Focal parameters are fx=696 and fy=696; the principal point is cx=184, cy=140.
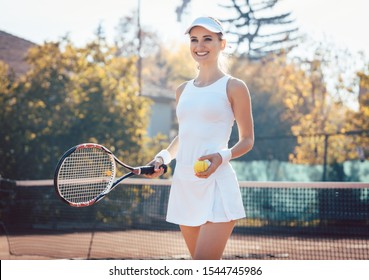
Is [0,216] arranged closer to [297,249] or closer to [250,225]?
[250,225]

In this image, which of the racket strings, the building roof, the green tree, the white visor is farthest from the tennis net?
the white visor

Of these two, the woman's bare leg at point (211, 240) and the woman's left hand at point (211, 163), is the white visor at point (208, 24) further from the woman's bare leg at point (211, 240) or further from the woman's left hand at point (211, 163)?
the woman's bare leg at point (211, 240)

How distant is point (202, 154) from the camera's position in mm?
2885

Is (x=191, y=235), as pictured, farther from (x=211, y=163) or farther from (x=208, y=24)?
(x=208, y=24)

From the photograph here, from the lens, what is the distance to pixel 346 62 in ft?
56.5

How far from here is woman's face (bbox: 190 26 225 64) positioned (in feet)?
9.62

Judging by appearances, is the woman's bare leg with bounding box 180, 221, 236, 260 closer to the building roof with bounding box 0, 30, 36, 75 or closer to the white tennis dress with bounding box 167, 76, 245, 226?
the white tennis dress with bounding box 167, 76, 245, 226

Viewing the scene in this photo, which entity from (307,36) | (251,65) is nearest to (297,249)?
(307,36)

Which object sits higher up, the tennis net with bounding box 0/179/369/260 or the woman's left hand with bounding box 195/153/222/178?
the woman's left hand with bounding box 195/153/222/178

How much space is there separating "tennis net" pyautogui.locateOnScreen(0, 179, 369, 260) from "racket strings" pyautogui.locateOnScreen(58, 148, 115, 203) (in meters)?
2.40

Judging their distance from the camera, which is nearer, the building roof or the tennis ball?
the tennis ball

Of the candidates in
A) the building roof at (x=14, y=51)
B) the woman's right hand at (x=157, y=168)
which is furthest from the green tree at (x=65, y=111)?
the woman's right hand at (x=157, y=168)

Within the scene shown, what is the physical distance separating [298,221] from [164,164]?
5040mm

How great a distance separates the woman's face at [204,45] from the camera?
2932mm
